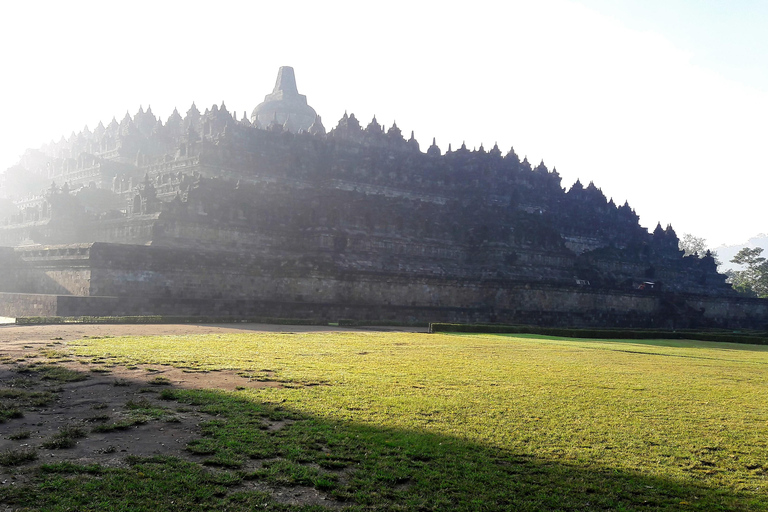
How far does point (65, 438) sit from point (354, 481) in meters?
3.01

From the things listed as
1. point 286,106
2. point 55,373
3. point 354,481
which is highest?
point 286,106

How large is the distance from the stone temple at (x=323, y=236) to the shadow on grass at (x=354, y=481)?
19.9 metres

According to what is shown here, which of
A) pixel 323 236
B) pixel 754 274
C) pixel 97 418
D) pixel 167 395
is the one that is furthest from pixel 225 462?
pixel 754 274

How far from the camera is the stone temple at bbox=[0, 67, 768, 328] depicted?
2731 cm

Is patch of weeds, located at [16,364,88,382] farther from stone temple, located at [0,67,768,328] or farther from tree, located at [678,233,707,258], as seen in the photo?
tree, located at [678,233,707,258]

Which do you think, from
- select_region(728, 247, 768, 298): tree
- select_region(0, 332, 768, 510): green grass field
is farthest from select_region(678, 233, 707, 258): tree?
select_region(0, 332, 768, 510): green grass field

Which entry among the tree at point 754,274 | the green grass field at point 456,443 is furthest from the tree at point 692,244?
the green grass field at point 456,443

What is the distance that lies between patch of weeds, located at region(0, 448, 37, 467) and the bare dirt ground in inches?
3.7

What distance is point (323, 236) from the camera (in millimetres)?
35375

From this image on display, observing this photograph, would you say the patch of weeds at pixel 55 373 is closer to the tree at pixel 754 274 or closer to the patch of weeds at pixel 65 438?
the patch of weeds at pixel 65 438

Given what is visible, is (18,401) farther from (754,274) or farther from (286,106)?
(754,274)

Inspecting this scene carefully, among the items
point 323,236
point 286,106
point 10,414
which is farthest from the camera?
point 286,106

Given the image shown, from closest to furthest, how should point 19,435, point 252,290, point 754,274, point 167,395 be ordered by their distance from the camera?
point 19,435, point 167,395, point 252,290, point 754,274

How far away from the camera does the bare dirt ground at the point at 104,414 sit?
18.7 feet
